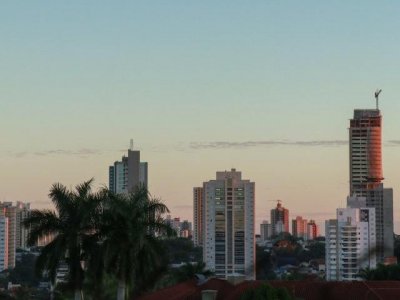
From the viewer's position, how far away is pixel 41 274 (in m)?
33.5

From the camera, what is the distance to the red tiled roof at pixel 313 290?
1475 inches

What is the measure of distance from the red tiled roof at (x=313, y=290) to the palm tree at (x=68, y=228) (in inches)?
254

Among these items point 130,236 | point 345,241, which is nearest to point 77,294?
point 130,236

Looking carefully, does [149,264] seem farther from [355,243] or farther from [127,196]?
[355,243]

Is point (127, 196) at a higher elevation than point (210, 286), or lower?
higher

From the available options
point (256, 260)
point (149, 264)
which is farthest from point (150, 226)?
point (256, 260)

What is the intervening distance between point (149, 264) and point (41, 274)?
3430 millimetres

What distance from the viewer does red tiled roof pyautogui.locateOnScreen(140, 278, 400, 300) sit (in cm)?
3747

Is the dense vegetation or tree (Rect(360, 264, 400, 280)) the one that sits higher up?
the dense vegetation

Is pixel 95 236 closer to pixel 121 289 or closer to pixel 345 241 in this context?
pixel 121 289

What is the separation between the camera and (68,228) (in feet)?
107

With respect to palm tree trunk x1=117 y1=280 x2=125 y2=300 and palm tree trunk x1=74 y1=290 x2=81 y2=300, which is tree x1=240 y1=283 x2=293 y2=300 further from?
palm tree trunk x1=74 y1=290 x2=81 y2=300

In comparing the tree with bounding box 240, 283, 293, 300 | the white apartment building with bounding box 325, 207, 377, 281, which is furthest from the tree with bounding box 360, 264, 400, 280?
the white apartment building with bounding box 325, 207, 377, 281

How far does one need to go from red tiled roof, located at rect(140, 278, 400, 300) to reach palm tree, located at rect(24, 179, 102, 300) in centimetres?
645
